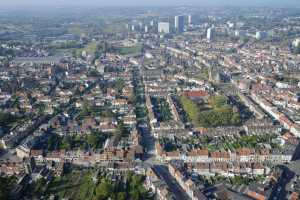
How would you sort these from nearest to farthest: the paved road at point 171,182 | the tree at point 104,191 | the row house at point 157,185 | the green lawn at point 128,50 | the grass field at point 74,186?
the row house at point 157,185, the tree at point 104,191, the paved road at point 171,182, the grass field at point 74,186, the green lawn at point 128,50

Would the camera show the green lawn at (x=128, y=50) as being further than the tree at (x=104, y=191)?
Yes

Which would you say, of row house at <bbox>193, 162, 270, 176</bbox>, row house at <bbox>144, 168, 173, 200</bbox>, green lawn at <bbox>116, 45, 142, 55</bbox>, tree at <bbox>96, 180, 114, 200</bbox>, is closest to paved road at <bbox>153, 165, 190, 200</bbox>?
row house at <bbox>144, 168, 173, 200</bbox>

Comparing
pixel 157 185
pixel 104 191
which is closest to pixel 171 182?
pixel 157 185

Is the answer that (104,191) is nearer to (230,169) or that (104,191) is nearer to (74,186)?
(74,186)

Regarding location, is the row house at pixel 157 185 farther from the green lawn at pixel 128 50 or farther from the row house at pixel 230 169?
the green lawn at pixel 128 50

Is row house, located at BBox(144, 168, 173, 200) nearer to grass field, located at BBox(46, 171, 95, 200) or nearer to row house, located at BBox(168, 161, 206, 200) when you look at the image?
row house, located at BBox(168, 161, 206, 200)

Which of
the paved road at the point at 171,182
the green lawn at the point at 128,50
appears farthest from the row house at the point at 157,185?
the green lawn at the point at 128,50

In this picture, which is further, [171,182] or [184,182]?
[171,182]

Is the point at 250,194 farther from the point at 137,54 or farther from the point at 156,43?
the point at 156,43

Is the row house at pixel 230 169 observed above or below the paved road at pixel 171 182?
above
